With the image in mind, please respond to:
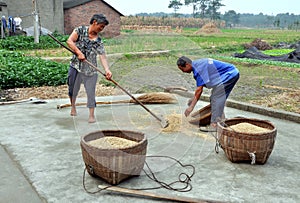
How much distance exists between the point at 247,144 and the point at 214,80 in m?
1.34

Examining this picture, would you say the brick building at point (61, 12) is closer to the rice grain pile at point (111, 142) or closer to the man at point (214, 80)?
the man at point (214, 80)

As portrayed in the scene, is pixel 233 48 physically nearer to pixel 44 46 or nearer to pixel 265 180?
pixel 44 46

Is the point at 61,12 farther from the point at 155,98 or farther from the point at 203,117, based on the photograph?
the point at 203,117

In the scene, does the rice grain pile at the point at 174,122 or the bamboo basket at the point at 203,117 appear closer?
the rice grain pile at the point at 174,122

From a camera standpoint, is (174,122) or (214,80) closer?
(214,80)

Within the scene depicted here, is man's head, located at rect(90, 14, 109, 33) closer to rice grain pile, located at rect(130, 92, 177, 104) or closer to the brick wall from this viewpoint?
rice grain pile, located at rect(130, 92, 177, 104)

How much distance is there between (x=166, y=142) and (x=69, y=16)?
24685 millimetres

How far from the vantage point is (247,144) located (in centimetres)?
375

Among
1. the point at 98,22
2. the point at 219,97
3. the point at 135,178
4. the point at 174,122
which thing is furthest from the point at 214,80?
the point at 135,178

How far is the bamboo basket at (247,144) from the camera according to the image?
3.73 meters

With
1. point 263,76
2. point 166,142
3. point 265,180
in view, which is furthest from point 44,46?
point 265,180

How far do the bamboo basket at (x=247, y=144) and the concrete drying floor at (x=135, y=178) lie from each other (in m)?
0.10

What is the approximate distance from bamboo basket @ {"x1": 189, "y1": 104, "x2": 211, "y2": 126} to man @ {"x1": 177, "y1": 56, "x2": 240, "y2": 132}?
241 millimetres

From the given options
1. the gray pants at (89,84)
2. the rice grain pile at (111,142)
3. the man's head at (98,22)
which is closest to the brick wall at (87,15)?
the gray pants at (89,84)
